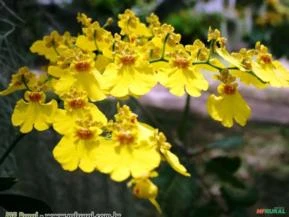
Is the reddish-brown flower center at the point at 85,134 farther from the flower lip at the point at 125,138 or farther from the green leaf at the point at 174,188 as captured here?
the green leaf at the point at 174,188

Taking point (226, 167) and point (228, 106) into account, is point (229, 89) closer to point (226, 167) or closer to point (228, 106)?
point (228, 106)

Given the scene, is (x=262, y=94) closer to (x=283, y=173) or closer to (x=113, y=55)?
(x=283, y=173)

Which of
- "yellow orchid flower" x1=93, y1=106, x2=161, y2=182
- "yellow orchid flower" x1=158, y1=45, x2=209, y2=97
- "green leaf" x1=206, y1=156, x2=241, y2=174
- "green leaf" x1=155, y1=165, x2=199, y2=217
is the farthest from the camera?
"green leaf" x1=206, y1=156, x2=241, y2=174

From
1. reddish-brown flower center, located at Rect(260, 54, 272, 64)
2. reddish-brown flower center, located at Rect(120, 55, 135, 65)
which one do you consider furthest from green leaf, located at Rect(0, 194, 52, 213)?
reddish-brown flower center, located at Rect(260, 54, 272, 64)

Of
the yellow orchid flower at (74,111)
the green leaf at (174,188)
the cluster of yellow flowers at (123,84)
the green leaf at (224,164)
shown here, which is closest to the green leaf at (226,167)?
the green leaf at (224,164)

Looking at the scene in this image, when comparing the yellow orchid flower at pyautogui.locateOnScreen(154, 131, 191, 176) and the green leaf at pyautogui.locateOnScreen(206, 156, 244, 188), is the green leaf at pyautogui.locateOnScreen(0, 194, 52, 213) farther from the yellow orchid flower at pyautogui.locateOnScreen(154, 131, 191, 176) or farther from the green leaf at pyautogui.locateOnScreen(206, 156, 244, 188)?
the green leaf at pyautogui.locateOnScreen(206, 156, 244, 188)

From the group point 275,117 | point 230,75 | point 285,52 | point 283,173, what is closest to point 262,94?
point 275,117

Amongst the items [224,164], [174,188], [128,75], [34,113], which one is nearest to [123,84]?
[128,75]
